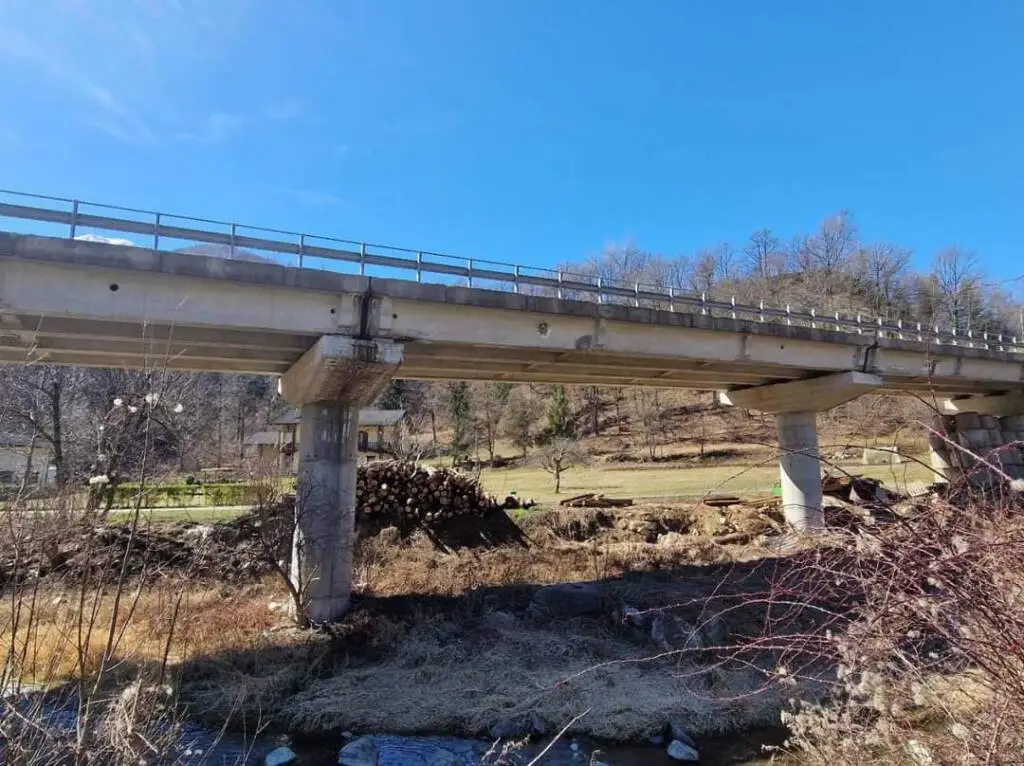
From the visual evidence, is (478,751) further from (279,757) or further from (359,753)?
(279,757)

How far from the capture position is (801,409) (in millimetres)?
21109

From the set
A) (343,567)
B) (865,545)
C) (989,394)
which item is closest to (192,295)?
(343,567)

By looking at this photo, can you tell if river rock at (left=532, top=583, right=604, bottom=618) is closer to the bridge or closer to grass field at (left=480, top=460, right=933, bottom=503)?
the bridge

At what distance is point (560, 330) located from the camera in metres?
14.9

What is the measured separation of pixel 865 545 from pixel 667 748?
23.0 ft

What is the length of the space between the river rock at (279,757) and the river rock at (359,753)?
0.63 m

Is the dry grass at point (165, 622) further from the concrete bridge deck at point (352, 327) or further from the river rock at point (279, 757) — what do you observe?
the concrete bridge deck at point (352, 327)

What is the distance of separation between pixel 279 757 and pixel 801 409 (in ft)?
63.1

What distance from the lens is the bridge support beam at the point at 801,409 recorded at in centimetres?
1945

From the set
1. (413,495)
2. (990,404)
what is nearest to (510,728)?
(413,495)

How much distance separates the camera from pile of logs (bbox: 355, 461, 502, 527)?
18.4 meters

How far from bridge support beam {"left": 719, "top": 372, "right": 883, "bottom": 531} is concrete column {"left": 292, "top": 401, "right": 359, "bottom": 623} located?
44.5ft

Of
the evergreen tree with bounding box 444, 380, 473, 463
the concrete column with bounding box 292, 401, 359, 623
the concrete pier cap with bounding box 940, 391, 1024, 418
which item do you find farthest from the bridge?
the evergreen tree with bounding box 444, 380, 473, 463

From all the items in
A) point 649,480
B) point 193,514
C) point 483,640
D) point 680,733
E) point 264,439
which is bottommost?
point 680,733
